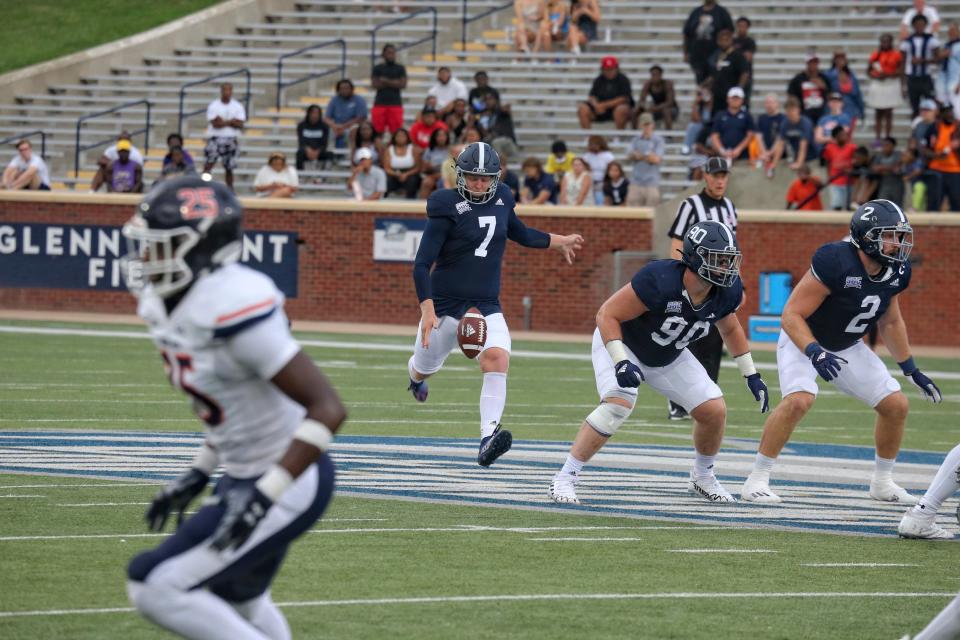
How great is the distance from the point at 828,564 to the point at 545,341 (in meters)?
15.8

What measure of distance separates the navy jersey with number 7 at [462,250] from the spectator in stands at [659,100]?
16614 mm

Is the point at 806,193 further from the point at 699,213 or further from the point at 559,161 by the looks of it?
the point at 699,213

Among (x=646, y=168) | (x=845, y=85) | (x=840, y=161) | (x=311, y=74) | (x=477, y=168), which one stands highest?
Answer: (x=845, y=85)

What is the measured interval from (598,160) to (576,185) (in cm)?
94

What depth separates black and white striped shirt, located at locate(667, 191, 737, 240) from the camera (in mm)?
12477

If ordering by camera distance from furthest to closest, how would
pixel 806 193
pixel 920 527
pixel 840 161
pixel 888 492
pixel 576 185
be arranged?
pixel 576 185, pixel 806 193, pixel 840 161, pixel 888 492, pixel 920 527

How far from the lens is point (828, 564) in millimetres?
7836

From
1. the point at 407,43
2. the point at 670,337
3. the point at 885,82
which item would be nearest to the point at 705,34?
the point at 885,82

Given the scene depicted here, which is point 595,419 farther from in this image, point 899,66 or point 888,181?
point 899,66

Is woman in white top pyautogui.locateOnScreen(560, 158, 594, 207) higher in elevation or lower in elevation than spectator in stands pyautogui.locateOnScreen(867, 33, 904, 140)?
lower

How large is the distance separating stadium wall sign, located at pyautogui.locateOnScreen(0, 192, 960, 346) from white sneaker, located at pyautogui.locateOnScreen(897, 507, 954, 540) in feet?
46.7

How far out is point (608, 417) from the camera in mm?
9359

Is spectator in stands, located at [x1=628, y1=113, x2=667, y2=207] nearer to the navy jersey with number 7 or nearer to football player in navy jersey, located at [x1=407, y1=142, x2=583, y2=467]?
football player in navy jersey, located at [x1=407, y1=142, x2=583, y2=467]

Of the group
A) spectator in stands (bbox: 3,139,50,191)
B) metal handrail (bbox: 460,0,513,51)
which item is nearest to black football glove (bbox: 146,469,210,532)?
spectator in stands (bbox: 3,139,50,191)
